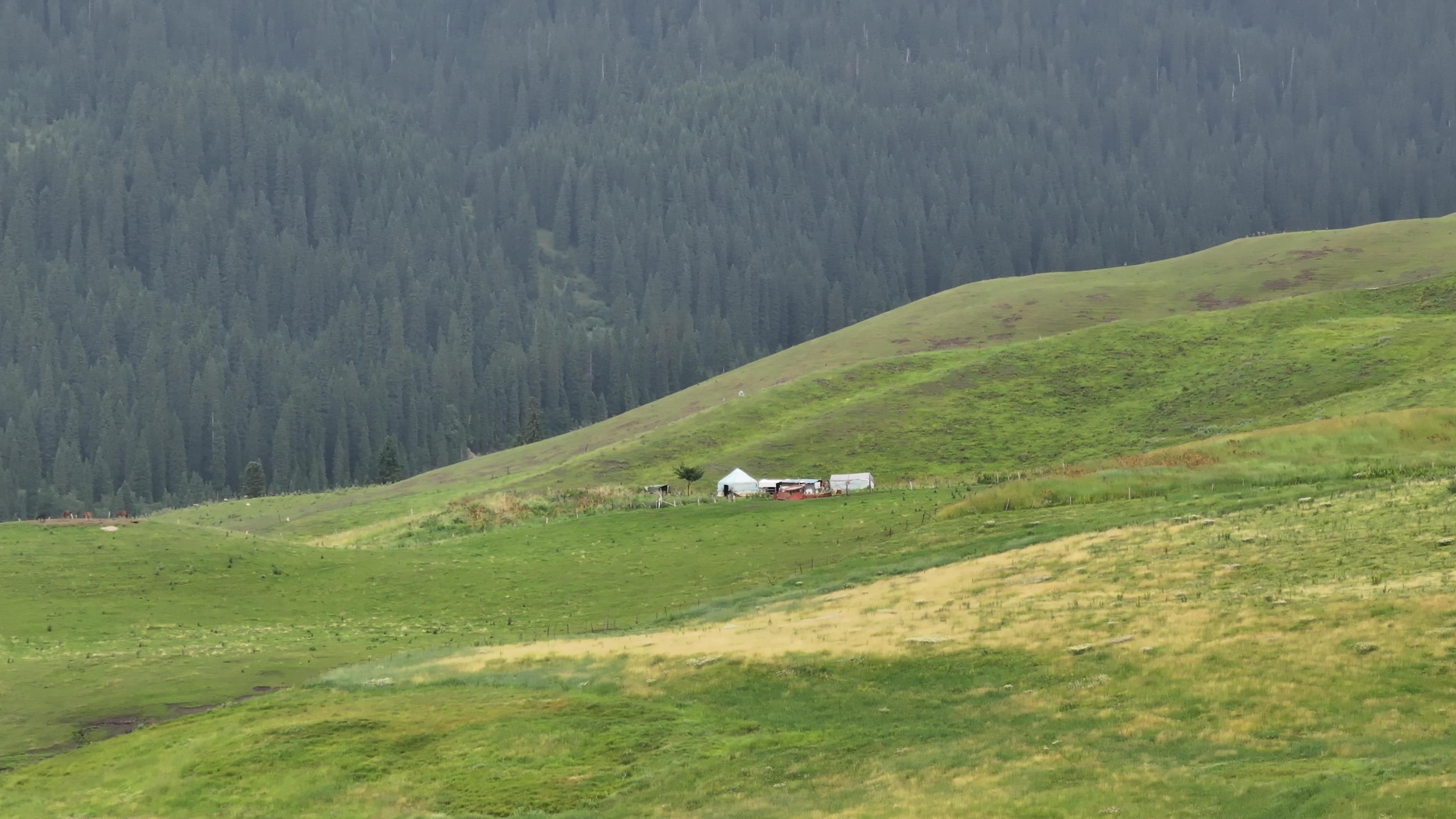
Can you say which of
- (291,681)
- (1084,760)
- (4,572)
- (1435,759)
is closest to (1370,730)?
(1435,759)

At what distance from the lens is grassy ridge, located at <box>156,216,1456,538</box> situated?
509 ft

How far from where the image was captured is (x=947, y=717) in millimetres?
43062

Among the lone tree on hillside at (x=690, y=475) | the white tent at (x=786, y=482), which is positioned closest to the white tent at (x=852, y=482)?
the white tent at (x=786, y=482)

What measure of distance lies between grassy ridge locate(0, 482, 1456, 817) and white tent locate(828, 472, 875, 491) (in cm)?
4629

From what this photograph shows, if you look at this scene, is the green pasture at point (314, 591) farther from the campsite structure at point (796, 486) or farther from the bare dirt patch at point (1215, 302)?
the bare dirt patch at point (1215, 302)

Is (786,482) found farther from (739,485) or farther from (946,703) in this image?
(946,703)

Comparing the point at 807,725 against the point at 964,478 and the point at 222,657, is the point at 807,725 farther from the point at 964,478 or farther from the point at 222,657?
the point at 964,478

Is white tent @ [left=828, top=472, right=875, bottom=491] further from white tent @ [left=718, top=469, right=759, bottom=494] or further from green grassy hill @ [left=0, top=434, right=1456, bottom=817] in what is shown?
green grassy hill @ [left=0, top=434, right=1456, bottom=817]

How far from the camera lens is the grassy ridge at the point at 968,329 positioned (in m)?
155

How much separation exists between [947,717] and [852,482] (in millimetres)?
63781

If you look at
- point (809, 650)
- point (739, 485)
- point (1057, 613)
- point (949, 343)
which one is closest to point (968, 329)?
point (949, 343)

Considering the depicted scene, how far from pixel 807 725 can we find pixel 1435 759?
59.0 feet

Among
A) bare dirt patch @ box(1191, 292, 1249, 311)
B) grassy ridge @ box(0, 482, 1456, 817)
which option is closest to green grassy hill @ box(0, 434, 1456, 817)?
grassy ridge @ box(0, 482, 1456, 817)

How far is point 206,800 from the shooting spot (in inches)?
1726
